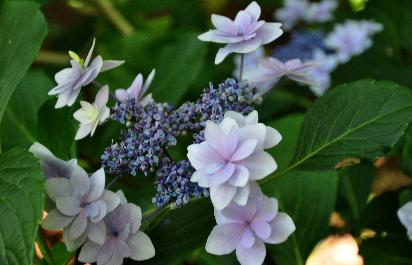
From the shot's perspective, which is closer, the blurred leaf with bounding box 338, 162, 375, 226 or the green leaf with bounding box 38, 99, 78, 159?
the green leaf with bounding box 38, 99, 78, 159

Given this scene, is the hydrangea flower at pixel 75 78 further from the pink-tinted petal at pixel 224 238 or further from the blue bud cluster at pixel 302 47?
the blue bud cluster at pixel 302 47

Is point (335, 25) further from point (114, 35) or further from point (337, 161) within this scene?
point (337, 161)

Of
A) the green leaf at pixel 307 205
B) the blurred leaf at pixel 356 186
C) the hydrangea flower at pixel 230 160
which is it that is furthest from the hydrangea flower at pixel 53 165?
the blurred leaf at pixel 356 186

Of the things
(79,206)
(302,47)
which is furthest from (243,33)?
(302,47)

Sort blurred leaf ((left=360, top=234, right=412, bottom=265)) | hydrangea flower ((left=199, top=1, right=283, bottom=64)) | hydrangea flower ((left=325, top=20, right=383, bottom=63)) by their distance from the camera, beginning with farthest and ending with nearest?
hydrangea flower ((left=325, top=20, right=383, bottom=63)) → blurred leaf ((left=360, top=234, right=412, bottom=265)) → hydrangea flower ((left=199, top=1, right=283, bottom=64))

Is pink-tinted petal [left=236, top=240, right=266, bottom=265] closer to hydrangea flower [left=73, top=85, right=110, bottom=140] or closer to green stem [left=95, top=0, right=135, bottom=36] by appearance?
hydrangea flower [left=73, top=85, right=110, bottom=140]

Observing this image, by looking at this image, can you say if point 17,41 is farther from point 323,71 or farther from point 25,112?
point 323,71

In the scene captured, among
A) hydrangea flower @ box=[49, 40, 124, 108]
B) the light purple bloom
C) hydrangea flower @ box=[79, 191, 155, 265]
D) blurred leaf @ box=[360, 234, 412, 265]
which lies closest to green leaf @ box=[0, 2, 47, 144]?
hydrangea flower @ box=[49, 40, 124, 108]
